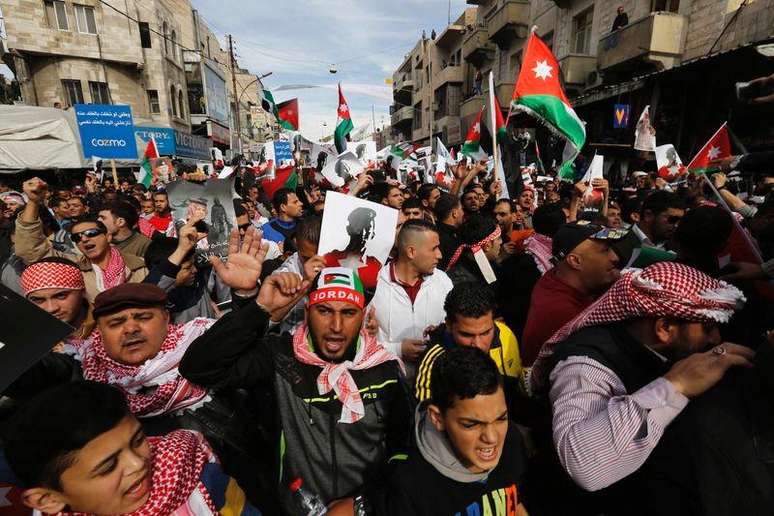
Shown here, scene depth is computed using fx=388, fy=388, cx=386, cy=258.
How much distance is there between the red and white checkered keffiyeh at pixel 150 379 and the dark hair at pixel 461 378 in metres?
1.18

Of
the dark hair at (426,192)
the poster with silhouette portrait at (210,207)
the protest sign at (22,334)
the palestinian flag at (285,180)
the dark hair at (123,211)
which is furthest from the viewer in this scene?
the palestinian flag at (285,180)

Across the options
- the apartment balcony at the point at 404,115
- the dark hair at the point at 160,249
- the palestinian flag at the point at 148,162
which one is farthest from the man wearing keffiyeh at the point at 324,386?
the apartment balcony at the point at 404,115

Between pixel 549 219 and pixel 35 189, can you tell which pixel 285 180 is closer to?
pixel 35 189

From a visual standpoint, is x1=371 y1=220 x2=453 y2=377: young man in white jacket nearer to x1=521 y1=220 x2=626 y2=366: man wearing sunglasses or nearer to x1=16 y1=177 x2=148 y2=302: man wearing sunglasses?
x1=521 y1=220 x2=626 y2=366: man wearing sunglasses

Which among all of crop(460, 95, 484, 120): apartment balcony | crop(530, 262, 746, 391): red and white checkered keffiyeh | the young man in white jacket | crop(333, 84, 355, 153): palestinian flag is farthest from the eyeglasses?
crop(460, 95, 484, 120): apartment balcony

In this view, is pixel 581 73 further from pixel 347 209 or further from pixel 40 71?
pixel 40 71

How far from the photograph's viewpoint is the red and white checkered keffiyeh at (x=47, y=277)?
2139 mm

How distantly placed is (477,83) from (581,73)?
40.6 feet

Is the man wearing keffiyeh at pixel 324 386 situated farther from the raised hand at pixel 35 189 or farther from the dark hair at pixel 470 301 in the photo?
the raised hand at pixel 35 189

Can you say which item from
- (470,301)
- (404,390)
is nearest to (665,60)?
(470,301)

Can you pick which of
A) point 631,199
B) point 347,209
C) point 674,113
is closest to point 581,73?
point 674,113

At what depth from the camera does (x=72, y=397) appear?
1168 millimetres

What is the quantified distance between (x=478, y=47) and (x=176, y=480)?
29778 mm

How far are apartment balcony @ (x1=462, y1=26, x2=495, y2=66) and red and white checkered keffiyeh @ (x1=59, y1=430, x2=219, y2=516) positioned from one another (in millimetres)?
29092
